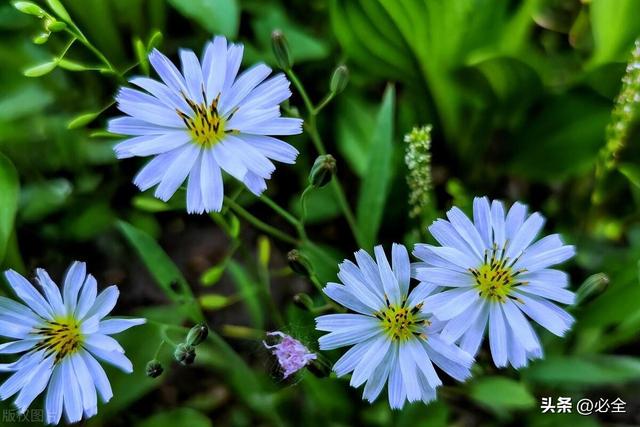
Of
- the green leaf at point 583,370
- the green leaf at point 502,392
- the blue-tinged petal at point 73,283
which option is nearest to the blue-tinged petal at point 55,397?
the blue-tinged petal at point 73,283

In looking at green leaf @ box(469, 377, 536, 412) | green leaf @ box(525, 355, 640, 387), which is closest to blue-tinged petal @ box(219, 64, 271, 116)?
green leaf @ box(469, 377, 536, 412)

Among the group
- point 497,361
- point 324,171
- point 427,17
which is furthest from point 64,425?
point 427,17

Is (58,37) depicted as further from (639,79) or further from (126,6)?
(639,79)

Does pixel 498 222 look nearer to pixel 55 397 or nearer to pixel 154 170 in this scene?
pixel 154 170

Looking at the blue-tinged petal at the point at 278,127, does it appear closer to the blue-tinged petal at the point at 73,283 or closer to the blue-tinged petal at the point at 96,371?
the blue-tinged petal at the point at 73,283

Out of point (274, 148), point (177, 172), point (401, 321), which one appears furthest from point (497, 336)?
point (177, 172)
